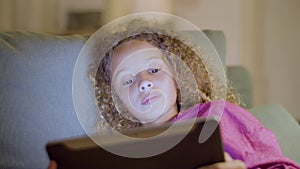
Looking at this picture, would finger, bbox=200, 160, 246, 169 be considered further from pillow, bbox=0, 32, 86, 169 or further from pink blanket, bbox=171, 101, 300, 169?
pillow, bbox=0, 32, 86, 169

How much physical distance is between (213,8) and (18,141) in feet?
6.29

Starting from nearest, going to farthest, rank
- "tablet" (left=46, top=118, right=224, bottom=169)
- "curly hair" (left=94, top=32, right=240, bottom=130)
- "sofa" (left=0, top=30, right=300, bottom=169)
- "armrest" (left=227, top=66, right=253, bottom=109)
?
"tablet" (left=46, top=118, right=224, bottom=169) → "sofa" (left=0, top=30, right=300, bottom=169) → "curly hair" (left=94, top=32, right=240, bottom=130) → "armrest" (left=227, top=66, right=253, bottom=109)

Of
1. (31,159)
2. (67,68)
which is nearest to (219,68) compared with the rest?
(67,68)

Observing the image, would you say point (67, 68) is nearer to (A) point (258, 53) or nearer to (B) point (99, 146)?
(B) point (99, 146)

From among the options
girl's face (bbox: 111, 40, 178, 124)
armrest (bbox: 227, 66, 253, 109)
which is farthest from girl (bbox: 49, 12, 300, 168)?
armrest (bbox: 227, 66, 253, 109)

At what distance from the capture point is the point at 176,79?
106 cm

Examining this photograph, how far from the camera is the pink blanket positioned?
0.96 m

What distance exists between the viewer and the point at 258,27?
264 cm

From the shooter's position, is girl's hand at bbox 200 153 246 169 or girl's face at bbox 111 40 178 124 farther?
girl's face at bbox 111 40 178 124

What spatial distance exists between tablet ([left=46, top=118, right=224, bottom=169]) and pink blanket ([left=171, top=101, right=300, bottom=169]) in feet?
0.71

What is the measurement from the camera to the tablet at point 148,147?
664 millimetres

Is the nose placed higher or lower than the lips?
higher

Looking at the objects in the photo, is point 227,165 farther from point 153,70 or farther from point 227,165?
point 153,70

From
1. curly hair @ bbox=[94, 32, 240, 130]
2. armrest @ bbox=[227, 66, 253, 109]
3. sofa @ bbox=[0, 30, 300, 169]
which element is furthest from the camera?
armrest @ bbox=[227, 66, 253, 109]
